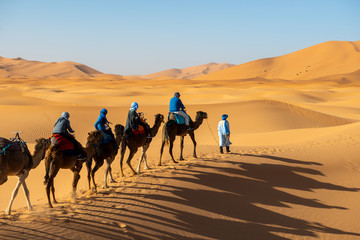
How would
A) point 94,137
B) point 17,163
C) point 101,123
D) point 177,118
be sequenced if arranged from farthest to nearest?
point 177,118 < point 101,123 < point 94,137 < point 17,163

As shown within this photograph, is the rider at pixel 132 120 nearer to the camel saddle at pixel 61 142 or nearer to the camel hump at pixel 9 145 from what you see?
the camel saddle at pixel 61 142

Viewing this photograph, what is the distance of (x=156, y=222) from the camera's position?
857cm

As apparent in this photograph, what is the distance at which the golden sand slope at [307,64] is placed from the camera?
120581mm

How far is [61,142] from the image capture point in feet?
28.7

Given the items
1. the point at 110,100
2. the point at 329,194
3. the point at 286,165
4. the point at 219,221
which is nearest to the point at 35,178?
the point at 219,221

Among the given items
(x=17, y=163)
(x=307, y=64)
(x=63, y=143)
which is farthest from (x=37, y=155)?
(x=307, y=64)

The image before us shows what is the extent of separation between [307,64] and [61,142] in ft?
452

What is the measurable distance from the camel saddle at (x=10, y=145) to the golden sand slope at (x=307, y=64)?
118 metres

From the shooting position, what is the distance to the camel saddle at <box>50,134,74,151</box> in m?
8.67

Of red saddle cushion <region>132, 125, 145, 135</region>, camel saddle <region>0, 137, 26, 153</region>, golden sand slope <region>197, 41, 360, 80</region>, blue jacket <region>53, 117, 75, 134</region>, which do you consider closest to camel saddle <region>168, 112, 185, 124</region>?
red saddle cushion <region>132, 125, 145, 135</region>

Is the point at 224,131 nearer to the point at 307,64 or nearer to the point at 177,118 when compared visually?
the point at 177,118

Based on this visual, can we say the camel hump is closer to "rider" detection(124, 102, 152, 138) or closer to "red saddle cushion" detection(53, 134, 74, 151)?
"red saddle cushion" detection(53, 134, 74, 151)

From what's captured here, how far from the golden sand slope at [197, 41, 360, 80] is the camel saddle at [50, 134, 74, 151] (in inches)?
4623

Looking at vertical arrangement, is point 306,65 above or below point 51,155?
above
